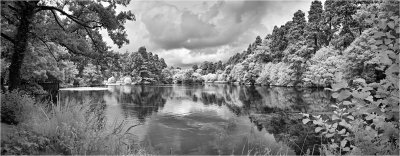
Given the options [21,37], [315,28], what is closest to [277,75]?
[315,28]

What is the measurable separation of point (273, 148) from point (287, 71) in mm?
39163

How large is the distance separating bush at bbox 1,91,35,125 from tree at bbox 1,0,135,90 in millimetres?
2092

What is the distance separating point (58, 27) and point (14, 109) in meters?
5.23

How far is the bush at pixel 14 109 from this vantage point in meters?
6.89

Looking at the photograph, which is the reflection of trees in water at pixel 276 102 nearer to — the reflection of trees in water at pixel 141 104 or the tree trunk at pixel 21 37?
the reflection of trees in water at pixel 141 104

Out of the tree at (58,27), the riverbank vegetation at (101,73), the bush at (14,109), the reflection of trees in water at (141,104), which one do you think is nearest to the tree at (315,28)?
the riverbank vegetation at (101,73)

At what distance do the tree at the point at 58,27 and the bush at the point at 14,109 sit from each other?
2.09m

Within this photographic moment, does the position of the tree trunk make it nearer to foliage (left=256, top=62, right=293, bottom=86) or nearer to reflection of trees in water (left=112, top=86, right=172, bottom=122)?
reflection of trees in water (left=112, top=86, right=172, bottom=122)

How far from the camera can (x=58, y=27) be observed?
1152cm

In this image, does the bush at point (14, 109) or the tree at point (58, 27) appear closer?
the bush at point (14, 109)

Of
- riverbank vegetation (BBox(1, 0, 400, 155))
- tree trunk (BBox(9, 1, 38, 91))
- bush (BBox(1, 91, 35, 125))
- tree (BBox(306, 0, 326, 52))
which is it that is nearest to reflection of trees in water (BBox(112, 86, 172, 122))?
riverbank vegetation (BBox(1, 0, 400, 155))

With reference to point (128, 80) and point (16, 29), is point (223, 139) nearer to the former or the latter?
point (16, 29)

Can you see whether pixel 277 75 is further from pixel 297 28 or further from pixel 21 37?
pixel 21 37

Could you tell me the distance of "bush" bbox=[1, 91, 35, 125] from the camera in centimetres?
689
